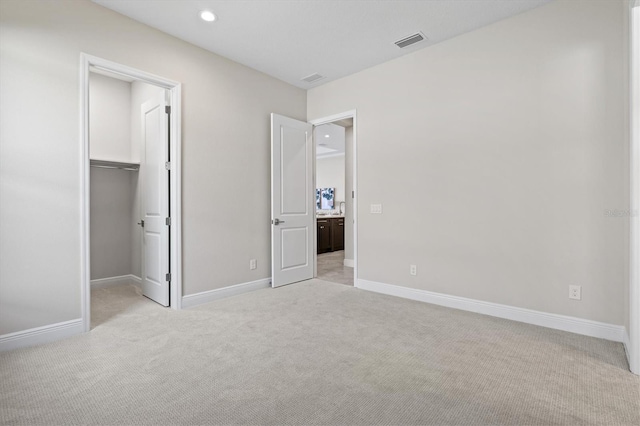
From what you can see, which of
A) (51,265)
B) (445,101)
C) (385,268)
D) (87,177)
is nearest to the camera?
(51,265)

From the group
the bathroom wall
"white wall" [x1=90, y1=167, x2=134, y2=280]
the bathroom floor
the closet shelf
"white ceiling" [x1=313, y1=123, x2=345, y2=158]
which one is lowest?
the bathroom floor

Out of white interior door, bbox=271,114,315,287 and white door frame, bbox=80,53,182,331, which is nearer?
white door frame, bbox=80,53,182,331

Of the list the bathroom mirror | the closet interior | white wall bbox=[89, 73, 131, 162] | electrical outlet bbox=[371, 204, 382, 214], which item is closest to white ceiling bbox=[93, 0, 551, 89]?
the closet interior

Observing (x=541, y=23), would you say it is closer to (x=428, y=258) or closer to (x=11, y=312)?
(x=428, y=258)

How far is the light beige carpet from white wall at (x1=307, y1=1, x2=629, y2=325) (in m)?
0.54

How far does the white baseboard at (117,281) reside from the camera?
4.32 metres

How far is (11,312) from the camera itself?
2.42 meters

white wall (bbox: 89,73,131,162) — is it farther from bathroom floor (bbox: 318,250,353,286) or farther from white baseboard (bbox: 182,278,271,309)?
bathroom floor (bbox: 318,250,353,286)

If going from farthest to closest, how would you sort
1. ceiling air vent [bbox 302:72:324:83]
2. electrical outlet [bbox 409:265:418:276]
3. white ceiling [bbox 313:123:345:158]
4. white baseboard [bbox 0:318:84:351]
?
white ceiling [bbox 313:123:345:158] < ceiling air vent [bbox 302:72:324:83] < electrical outlet [bbox 409:265:418:276] < white baseboard [bbox 0:318:84:351]

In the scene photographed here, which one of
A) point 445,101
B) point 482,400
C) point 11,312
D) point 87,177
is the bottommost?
point 482,400

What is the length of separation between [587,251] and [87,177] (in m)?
4.42

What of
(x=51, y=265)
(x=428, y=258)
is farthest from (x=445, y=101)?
(x=51, y=265)

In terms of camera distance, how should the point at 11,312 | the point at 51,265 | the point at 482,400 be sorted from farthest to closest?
the point at 51,265 < the point at 11,312 < the point at 482,400

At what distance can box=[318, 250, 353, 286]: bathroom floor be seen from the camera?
4.86m
